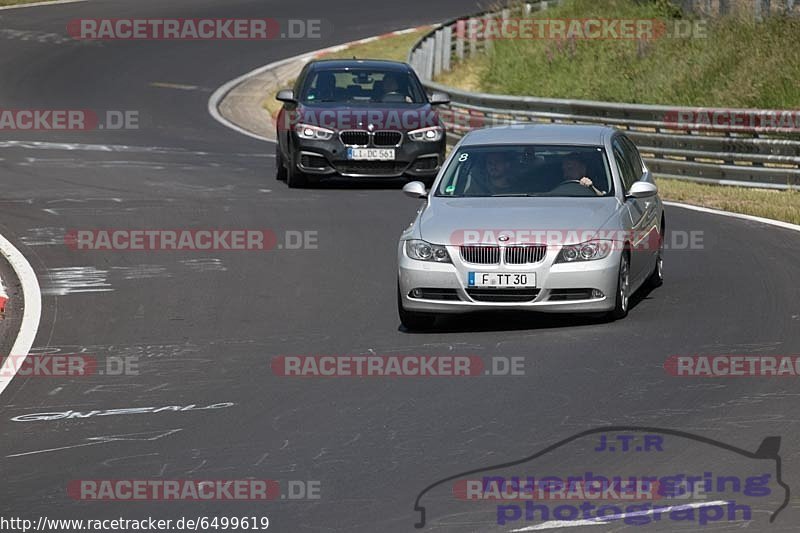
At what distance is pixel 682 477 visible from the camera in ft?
27.4

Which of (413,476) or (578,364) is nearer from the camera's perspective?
(413,476)

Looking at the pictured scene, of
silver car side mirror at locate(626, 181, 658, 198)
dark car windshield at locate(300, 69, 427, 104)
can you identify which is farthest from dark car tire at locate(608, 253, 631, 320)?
dark car windshield at locate(300, 69, 427, 104)

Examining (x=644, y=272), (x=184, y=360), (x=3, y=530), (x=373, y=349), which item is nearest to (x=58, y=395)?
(x=184, y=360)

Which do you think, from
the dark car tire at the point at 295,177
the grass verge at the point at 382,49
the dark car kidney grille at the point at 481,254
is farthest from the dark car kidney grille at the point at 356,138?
the grass verge at the point at 382,49

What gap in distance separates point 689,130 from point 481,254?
38.8 ft

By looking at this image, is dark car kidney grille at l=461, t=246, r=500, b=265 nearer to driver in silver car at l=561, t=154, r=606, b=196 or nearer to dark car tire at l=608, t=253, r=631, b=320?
dark car tire at l=608, t=253, r=631, b=320

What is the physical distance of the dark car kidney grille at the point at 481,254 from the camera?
41.8 feet

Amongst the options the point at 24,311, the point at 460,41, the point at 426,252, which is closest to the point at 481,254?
the point at 426,252

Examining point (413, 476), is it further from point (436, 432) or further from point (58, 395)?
point (58, 395)

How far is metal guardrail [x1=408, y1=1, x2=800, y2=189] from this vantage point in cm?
2250

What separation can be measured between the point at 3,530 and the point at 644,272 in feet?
25.0

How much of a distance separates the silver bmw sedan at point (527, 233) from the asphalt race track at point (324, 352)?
0.28 m

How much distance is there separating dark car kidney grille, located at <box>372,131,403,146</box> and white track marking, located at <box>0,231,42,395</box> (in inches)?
242

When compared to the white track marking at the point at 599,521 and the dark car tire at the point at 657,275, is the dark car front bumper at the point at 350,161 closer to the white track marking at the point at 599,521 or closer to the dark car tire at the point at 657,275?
the dark car tire at the point at 657,275
